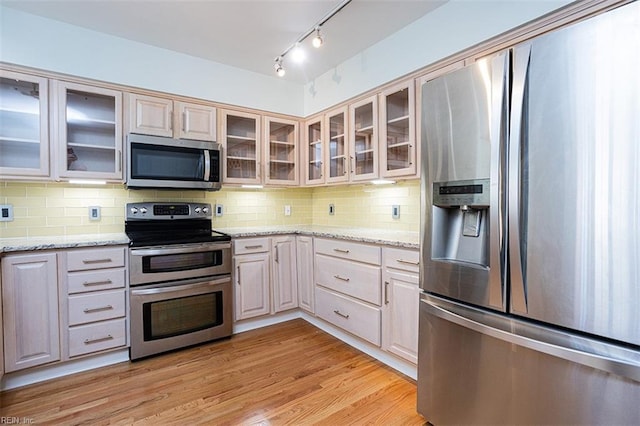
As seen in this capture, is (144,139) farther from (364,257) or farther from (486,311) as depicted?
(486,311)

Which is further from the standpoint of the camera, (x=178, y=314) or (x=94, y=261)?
(x=178, y=314)

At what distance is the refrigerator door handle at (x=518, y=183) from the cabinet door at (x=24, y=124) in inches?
114

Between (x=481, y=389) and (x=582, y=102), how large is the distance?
1189 mm

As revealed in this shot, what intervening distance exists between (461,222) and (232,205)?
2407 millimetres

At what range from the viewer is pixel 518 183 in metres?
1.23

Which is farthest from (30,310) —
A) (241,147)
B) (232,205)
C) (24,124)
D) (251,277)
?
(241,147)

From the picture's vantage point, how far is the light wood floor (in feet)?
5.77

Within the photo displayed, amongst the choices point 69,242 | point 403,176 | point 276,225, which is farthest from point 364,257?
point 69,242

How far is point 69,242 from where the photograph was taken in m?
2.19

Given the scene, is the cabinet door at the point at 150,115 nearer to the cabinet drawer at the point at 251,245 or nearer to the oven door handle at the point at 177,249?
the oven door handle at the point at 177,249

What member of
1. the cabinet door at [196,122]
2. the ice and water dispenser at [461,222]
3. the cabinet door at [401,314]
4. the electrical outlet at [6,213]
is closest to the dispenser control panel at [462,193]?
the ice and water dispenser at [461,222]

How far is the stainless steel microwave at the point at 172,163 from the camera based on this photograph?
2.50m

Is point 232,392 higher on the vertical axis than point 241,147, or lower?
lower

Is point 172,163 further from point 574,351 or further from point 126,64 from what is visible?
point 574,351
